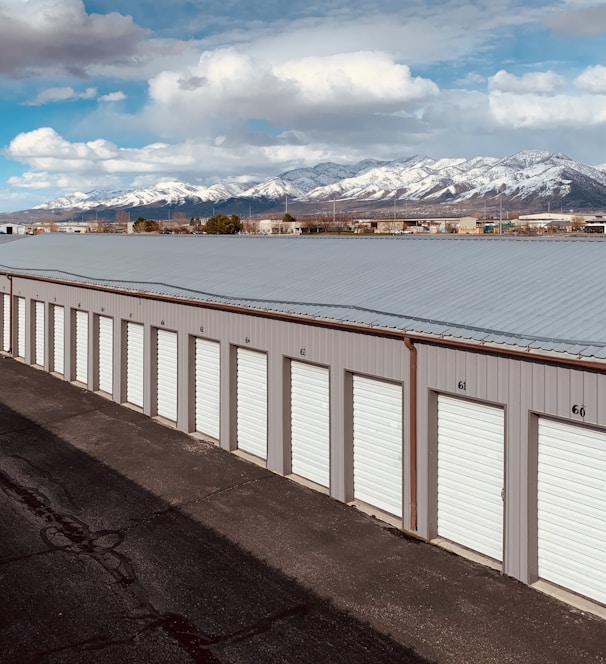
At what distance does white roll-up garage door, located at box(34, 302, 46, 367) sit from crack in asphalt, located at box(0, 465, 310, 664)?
1429cm

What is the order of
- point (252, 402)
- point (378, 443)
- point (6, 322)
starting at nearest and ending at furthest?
1. point (378, 443)
2. point (252, 402)
3. point (6, 322)

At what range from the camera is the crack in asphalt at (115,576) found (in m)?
9.58

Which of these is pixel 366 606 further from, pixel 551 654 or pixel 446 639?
pixel 551 654

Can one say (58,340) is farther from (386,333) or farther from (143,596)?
(143,596)

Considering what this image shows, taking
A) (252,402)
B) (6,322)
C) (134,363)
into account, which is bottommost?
(252,402)

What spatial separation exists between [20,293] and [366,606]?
2468 cm

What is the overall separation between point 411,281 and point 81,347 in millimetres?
14367

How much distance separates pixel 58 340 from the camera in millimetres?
28266

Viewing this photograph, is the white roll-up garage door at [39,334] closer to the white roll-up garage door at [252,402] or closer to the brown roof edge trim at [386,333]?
the brown roof edge trim at [386,333]

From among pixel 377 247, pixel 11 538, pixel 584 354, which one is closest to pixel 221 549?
pixel 11 538

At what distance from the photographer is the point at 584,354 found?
1059cm

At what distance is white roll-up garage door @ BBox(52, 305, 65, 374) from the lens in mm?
27831

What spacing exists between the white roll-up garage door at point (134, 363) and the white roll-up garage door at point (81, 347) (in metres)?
3.41

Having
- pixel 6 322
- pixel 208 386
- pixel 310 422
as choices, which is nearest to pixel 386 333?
pixel 310 422
